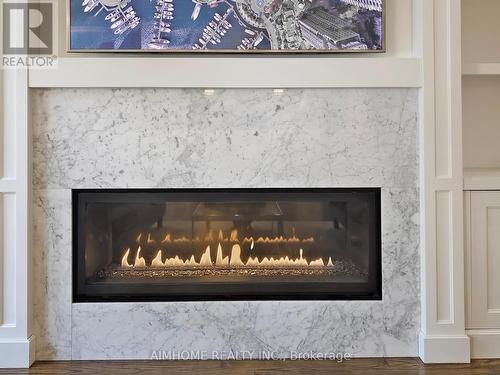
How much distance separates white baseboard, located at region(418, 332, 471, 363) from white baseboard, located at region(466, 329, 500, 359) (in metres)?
0.06

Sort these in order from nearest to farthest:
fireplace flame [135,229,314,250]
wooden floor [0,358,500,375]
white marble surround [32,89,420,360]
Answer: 1. wooden floor [0,358,500,375]
2. white marble surround [32,89,420,360]
3. fireplace flame [135,229,314,250]

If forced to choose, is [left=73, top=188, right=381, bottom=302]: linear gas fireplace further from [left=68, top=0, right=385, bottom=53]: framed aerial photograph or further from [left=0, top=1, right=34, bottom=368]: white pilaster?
[left=68, top=0, right=385, bottom=53]: framed aerial photograph

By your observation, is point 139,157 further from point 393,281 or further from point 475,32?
point 475,32

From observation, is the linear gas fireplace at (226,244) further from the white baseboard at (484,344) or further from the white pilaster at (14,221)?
the white baseboard at (484,344)

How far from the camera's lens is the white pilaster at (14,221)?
2395mm

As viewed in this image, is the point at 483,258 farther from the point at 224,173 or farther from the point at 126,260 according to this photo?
the point at 126,260

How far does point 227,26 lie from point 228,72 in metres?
0.23

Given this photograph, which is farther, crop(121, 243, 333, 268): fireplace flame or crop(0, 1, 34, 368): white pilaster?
crop(121, 243, 333, 268): fireplace flame

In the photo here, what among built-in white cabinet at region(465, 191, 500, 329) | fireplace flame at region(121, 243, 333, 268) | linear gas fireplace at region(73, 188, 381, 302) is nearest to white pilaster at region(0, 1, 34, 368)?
linear gas fireplace at region(73, 188, 381, 302)

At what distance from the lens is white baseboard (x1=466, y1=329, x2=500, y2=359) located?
248cm

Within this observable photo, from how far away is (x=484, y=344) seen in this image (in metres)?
2.48

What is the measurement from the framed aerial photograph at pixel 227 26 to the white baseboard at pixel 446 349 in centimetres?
148

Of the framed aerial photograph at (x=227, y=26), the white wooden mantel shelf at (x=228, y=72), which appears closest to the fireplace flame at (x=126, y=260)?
the white wooden mantel shelf at (x=228, y=72)

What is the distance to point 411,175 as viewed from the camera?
8.21 ft
